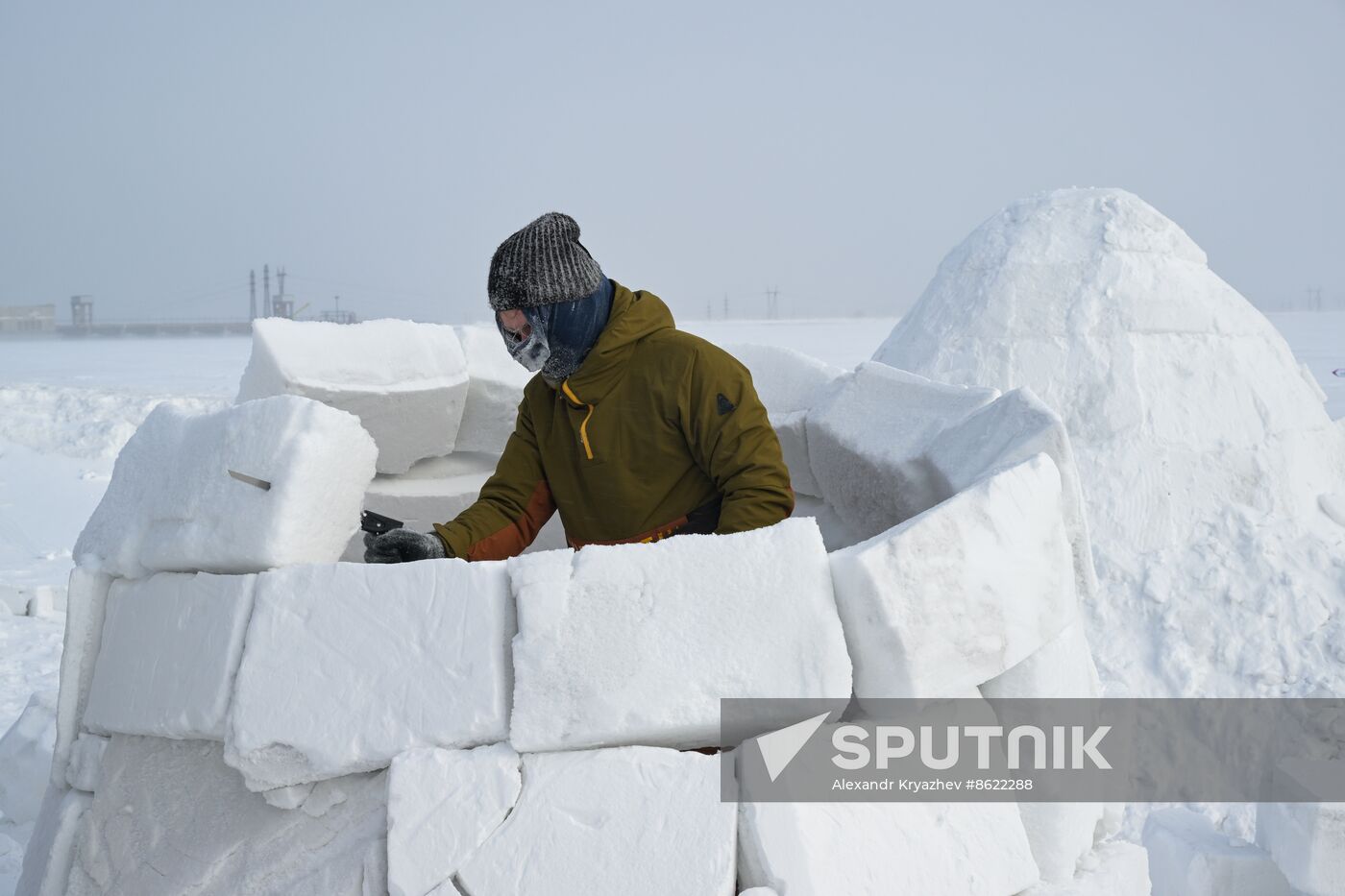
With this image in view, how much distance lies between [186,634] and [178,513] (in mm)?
261

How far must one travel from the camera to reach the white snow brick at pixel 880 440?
2.72m

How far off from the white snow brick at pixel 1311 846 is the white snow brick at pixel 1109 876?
1.54 meters

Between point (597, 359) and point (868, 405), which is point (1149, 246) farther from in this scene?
point (597, 359)

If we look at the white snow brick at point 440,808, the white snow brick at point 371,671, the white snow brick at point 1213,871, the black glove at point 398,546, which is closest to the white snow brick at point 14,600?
the black glove at point 398,546

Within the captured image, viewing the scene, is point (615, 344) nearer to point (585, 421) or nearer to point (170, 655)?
point (585, 421)

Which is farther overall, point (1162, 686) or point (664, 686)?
point (1162, 686)

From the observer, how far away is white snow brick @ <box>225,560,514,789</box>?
187 centimetres

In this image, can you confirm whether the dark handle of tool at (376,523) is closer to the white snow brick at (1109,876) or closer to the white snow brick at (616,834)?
the white snow brick at (616,834)

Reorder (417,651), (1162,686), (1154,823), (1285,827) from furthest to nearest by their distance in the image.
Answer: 1. (1162,686)
2. (1154,823)
3. (1285,827)
4. (417,651)

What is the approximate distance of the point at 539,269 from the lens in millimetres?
2523

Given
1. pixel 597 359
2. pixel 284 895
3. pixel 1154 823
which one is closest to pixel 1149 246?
pixel 1154 823

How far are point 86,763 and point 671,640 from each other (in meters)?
1.36

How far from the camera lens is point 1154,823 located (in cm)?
398

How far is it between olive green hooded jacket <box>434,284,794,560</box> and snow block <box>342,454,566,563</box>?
79 centimetres
